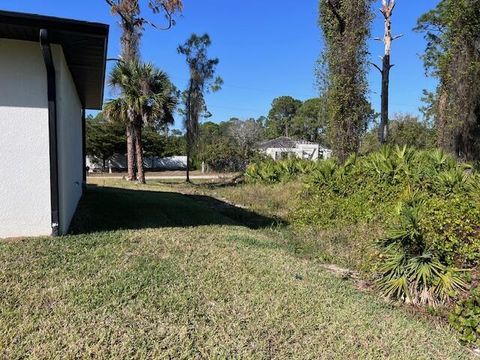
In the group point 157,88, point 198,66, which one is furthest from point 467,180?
point 198,66

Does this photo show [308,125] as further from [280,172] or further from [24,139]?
[24,139]

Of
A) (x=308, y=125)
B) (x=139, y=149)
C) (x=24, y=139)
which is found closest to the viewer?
(x=24, y=139)

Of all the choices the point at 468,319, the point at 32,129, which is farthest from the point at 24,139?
the point at 468,319

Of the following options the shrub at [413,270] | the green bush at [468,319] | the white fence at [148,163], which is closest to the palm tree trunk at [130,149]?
the shrub at [413,270]

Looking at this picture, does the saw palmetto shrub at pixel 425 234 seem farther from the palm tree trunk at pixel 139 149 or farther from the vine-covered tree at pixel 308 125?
the vine-covered tree at pixel 308 125

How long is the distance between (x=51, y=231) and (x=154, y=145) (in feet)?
134

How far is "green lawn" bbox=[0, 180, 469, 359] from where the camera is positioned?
3275mm

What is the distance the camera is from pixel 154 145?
150 ft

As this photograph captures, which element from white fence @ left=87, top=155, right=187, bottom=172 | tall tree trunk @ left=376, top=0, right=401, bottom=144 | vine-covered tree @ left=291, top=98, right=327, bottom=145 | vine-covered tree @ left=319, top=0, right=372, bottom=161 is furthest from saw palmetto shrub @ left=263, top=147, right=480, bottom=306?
vine-covered tree @ left=291, top=98, right=327, bottom=145

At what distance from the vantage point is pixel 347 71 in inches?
595

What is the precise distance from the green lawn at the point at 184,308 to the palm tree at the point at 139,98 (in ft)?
47.3

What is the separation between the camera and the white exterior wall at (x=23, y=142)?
17.8ft

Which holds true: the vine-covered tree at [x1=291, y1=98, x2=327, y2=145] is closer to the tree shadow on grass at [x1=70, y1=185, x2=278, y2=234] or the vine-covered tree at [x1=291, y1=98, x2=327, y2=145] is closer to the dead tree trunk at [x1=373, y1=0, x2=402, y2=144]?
the dead tree trunk at [x1=373, y1=0, x2=402, y2=144]

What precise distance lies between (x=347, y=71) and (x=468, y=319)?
483 inches
